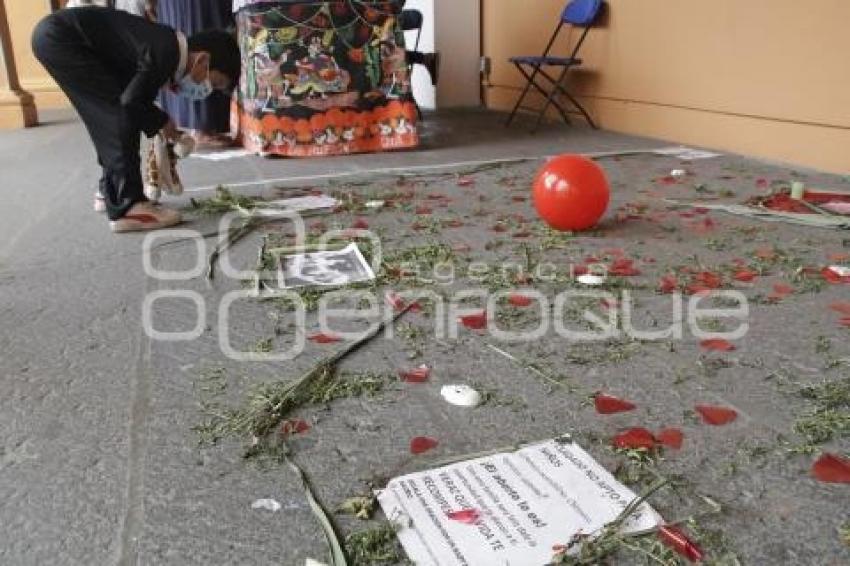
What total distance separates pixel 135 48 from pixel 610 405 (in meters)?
2.08

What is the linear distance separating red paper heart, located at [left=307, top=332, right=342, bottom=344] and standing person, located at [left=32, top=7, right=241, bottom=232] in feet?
4.36

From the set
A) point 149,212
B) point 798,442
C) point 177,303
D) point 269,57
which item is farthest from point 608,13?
point 798,442

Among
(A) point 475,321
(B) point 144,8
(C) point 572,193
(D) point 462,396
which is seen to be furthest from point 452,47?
(D) point 462,396

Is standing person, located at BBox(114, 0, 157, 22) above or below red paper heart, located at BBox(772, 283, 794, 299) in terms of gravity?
above

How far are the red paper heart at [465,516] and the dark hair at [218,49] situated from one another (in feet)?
7.54

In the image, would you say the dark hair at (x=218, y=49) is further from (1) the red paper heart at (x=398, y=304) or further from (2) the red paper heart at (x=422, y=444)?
(2) the red paper heart at (x=422, y=444)

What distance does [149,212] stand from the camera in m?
2.72

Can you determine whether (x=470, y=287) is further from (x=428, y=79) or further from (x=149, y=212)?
(x=428, y=79)

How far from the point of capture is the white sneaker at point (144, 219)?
106 inches

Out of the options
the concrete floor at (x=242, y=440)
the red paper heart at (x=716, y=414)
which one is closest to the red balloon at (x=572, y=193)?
the concrete floor at (x=242, y=440)

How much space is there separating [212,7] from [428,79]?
248cm

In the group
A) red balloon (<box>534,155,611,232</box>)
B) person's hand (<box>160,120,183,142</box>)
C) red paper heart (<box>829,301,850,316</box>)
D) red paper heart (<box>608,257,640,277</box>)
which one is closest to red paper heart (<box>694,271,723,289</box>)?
red paper heart (<box>608,257,640,277</box>)

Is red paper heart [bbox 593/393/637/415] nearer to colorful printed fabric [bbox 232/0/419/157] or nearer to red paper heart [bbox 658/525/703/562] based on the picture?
red paper heart [bbox 658/525/703/562]

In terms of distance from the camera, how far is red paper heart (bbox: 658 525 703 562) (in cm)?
93
